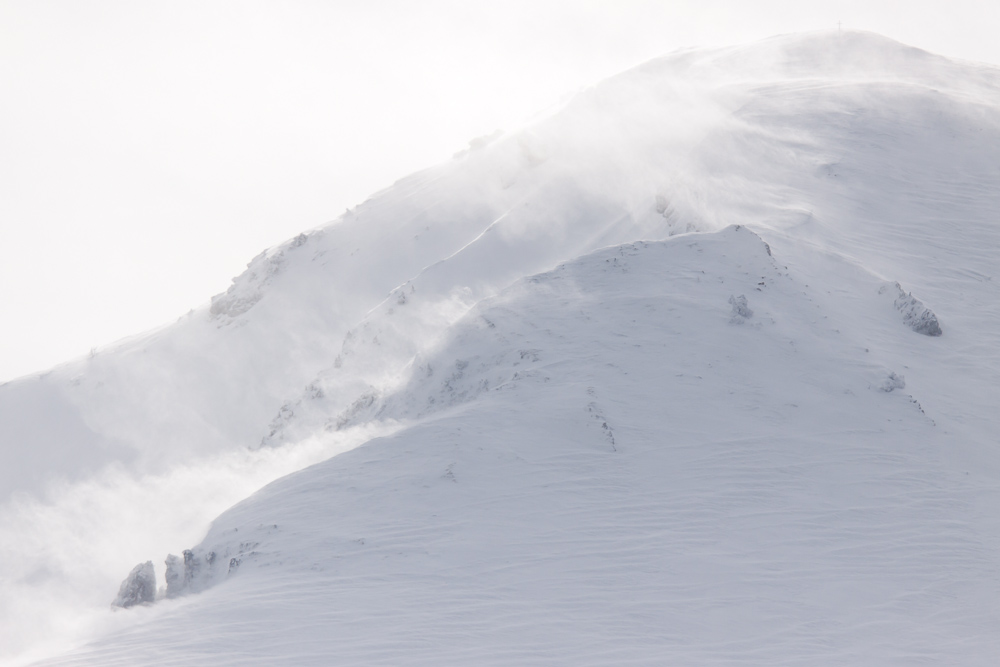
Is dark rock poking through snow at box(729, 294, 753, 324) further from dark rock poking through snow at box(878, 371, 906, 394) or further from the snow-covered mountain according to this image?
dark rock poking through snow at box(878, 371, 906, 394)

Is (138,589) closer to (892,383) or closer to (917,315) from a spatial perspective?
(892,383)

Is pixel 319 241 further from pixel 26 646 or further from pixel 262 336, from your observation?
pixel 26 646

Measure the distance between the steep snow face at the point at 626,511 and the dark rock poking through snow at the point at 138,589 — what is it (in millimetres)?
929

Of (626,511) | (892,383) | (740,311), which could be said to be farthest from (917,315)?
(626,511)

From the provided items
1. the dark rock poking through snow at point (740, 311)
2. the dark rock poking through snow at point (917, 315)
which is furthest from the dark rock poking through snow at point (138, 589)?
the dark rock poking through snow at point (917, 315)

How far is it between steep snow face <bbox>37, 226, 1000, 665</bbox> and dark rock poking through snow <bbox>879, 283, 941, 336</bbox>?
41 cm

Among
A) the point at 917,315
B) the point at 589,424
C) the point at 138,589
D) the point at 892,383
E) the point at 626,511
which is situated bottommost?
the point at 892,383

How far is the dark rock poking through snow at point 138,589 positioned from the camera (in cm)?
1344

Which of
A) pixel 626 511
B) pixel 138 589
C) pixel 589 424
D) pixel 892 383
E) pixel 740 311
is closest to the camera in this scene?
pixel 626 511

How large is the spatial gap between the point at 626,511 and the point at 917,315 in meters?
11.4

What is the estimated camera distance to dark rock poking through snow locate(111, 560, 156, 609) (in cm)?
1344

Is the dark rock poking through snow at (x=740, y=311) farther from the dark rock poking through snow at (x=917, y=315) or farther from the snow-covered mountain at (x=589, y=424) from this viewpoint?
the dark rock poking through snow at (x=917, y=315)

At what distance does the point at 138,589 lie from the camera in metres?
13.5

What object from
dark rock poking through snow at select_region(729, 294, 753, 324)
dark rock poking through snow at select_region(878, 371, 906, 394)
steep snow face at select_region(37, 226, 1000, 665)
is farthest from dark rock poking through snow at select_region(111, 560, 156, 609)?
dark rock poking through snow at select_region(878, 371, 906, 394)
